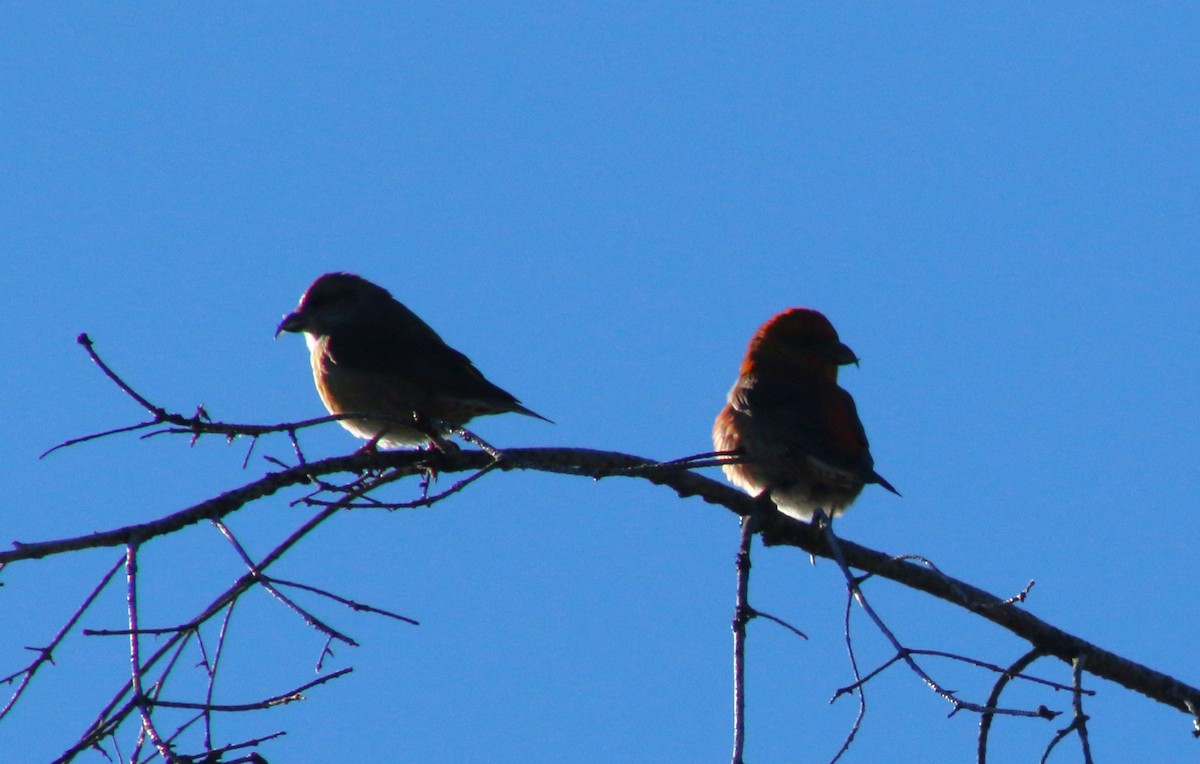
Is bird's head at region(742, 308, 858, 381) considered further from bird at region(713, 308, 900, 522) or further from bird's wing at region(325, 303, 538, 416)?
bird's wing at region(325, 303, 538, 416)

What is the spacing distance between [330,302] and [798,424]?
8.38 ft

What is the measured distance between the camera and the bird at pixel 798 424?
6.68 m

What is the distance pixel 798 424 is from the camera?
6848mm

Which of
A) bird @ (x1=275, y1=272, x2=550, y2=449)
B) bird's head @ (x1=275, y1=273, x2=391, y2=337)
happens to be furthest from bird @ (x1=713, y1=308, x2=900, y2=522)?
bird's head @ (x1=275, y1=273, x2=391, y2=337)

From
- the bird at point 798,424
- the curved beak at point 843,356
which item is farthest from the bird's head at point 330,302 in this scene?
the curved beak at point 843,356

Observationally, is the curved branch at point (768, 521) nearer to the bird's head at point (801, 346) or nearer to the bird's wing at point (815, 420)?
the bird's wing at point (815, 420)

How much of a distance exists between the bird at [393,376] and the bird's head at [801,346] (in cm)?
153

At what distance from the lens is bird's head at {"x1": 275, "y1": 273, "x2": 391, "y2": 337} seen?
745cm

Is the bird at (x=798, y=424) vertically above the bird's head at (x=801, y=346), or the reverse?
the bird's head at (x=801, y=346)

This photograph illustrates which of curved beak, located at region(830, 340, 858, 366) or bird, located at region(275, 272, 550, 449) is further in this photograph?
curved beak, located at region(830, 340, 858, 366)

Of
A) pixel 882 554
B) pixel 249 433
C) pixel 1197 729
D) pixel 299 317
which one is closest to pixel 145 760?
pixel 249 433

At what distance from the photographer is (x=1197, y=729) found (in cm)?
480

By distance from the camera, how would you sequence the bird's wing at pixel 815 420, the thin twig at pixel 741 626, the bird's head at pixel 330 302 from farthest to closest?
the bird's head at pixel 330 302
the bird's wing at pixel 815 420
the thin twig at pixel 741 626

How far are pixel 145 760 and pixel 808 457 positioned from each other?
4.00m
